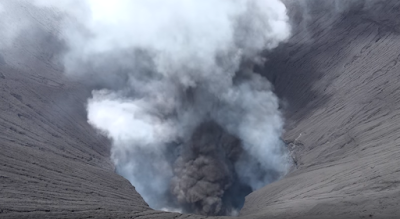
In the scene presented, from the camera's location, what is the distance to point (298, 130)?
5362 centimetres

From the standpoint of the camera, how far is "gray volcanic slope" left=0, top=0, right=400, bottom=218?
121 ft

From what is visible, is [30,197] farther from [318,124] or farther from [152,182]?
[318,124]

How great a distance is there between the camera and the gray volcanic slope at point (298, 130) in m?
37.0

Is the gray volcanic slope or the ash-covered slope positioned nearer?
the gray volcanic slope

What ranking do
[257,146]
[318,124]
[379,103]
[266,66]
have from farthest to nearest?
[266,66]
[257,146]
[318,124]
[379,103]

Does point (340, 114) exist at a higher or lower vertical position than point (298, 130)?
lower

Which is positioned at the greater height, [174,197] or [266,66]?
[266,66]

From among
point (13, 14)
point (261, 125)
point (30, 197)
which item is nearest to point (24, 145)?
point (30, 197)

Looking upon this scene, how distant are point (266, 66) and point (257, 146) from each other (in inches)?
447

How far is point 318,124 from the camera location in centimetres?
5188

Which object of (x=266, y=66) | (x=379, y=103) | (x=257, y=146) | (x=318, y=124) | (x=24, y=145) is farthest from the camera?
(x=266, y=66)

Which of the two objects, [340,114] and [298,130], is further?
[298,130]

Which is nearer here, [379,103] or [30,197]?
[30,197]

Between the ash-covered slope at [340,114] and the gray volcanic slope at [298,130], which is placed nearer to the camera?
the gray volcanic slope at [298,130]
